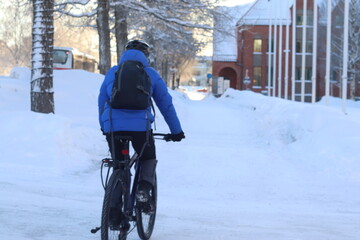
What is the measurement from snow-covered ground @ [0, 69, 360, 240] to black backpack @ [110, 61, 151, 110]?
1.43 m

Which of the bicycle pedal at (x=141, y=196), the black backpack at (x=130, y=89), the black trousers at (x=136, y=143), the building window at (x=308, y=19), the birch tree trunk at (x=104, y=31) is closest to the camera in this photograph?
the black backpack at (x=130, y=89)

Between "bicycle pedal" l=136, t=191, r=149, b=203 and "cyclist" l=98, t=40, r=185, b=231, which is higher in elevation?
"cyclist" l=98, t=40, r=185, b=231

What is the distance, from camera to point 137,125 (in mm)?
4191

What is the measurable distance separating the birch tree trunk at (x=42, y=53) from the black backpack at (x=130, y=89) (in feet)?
27.6

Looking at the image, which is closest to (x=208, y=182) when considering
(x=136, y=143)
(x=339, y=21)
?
(x=136, y=143)

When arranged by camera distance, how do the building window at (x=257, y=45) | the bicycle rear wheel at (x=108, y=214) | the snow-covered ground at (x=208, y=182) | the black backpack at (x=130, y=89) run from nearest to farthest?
the bicycle rear wheel at (x=108, y=214)
the black backpack at (x=130, y=89)
the snow-covered ground at (x=208, y=182)
the building window at (x=257, y=45)

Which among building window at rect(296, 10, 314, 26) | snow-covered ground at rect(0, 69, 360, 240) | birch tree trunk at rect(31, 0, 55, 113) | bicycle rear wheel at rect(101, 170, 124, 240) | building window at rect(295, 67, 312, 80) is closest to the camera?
bicycle rear wheel at rect(101, 170, 124, 240)

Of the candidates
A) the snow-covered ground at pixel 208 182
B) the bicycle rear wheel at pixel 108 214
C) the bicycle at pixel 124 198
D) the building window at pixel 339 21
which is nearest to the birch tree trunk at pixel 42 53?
the snow-covered ground at pixel 208 182

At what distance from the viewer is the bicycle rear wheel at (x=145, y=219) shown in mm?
4422

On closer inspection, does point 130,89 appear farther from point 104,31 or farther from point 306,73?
point 306,73

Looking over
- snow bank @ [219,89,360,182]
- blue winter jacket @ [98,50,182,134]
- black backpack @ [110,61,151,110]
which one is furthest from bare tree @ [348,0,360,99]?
black backpack @ [110,61,151,110]

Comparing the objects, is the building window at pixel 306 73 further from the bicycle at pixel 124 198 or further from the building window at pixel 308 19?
the bicycle at pixel 124 198

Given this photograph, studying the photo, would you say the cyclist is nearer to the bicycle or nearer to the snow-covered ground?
the bicycle

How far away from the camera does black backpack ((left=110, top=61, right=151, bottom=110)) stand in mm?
4105
